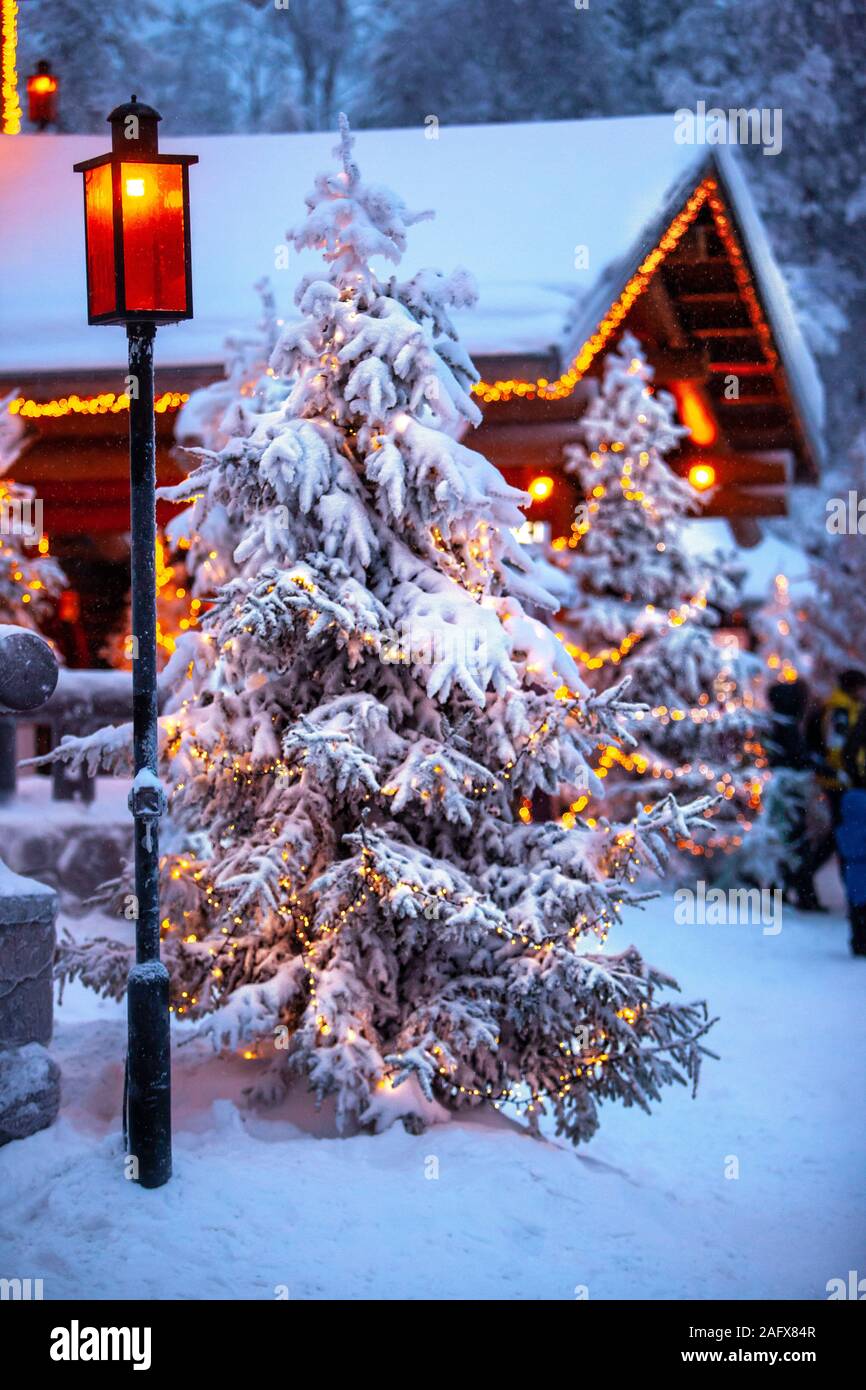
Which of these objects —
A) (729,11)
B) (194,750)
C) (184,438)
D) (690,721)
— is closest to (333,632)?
(194,750)

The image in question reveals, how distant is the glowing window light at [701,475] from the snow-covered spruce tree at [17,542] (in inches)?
287

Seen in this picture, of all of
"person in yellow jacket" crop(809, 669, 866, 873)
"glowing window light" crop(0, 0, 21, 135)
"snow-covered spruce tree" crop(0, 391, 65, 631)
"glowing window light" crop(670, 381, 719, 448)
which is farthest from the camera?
"glowing window light" crop(0, 0, 21, 135)

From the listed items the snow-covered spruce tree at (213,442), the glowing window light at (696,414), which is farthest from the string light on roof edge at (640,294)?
the snow-covered spruce tree at (213,442)

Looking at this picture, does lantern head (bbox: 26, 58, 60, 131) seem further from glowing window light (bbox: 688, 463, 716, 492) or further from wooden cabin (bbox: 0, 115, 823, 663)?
glowing window light (bbox: 688, 463, 716, 492)

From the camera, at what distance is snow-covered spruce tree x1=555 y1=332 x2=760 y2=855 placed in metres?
13.9

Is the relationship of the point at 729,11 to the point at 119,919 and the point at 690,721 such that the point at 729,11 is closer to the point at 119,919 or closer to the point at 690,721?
the point at 690,721

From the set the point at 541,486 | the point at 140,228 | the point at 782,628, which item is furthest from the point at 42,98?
the point at 140,228

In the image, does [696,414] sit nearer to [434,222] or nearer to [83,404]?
[434,222]

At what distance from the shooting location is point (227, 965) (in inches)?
265

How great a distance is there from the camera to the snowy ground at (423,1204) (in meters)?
5.16

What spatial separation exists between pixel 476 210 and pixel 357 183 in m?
7.50

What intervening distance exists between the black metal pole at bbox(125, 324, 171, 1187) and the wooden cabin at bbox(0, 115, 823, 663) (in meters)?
5.98

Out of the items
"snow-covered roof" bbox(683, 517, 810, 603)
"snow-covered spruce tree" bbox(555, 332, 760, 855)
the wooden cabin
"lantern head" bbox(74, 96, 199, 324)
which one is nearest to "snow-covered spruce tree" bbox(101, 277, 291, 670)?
"lantern head" bbox(74, 96, 199, 324)

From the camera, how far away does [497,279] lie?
1261 cm
